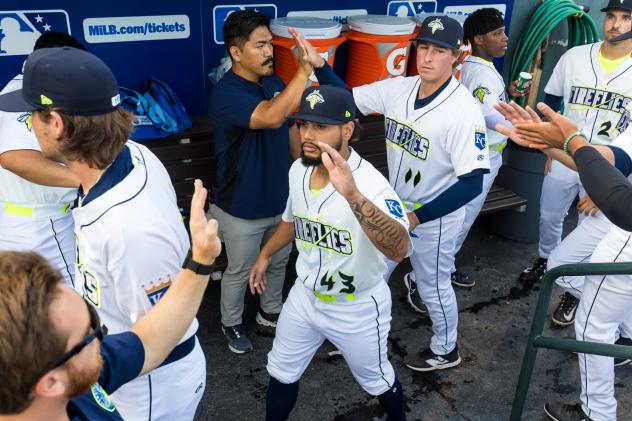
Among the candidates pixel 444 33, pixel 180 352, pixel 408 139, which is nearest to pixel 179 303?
pixel 180 352

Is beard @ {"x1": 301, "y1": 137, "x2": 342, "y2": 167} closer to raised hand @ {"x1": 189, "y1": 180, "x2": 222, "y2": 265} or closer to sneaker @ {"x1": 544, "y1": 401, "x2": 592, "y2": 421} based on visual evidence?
raised hand @ {"x1": 189, "y1": 180, "x2": 222, "y2": 265}

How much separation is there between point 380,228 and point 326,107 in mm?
643

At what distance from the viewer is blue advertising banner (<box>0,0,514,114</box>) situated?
3.75m

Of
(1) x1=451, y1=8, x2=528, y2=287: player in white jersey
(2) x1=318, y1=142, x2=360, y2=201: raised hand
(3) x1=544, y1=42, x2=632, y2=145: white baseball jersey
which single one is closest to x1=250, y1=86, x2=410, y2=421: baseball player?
(2) x1=318, y1=142, x2=360, y2=201: raised hand

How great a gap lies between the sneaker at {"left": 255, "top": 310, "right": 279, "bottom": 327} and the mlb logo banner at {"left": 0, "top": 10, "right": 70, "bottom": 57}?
2395 mm

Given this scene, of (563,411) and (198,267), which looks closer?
(198,267)

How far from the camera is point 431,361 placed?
397 centimetres

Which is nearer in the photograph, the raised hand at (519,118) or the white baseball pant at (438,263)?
the raised hand at (519,118)

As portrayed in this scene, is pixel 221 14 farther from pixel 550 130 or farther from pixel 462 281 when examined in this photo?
pixel 462 281

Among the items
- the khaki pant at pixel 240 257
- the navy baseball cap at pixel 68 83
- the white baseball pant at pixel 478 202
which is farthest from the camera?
the white baseball pant at pixel 478 202

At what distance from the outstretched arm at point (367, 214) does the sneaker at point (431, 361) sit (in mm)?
1501

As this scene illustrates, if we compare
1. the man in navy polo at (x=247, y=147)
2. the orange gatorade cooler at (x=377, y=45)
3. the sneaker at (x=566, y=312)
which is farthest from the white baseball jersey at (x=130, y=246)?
the sneaker at (x=566, y=312)

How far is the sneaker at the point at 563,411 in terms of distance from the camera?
3549mm

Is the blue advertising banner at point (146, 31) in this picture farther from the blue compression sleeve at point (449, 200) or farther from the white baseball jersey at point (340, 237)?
A: the blue compression sleeve at point (449, 200)
